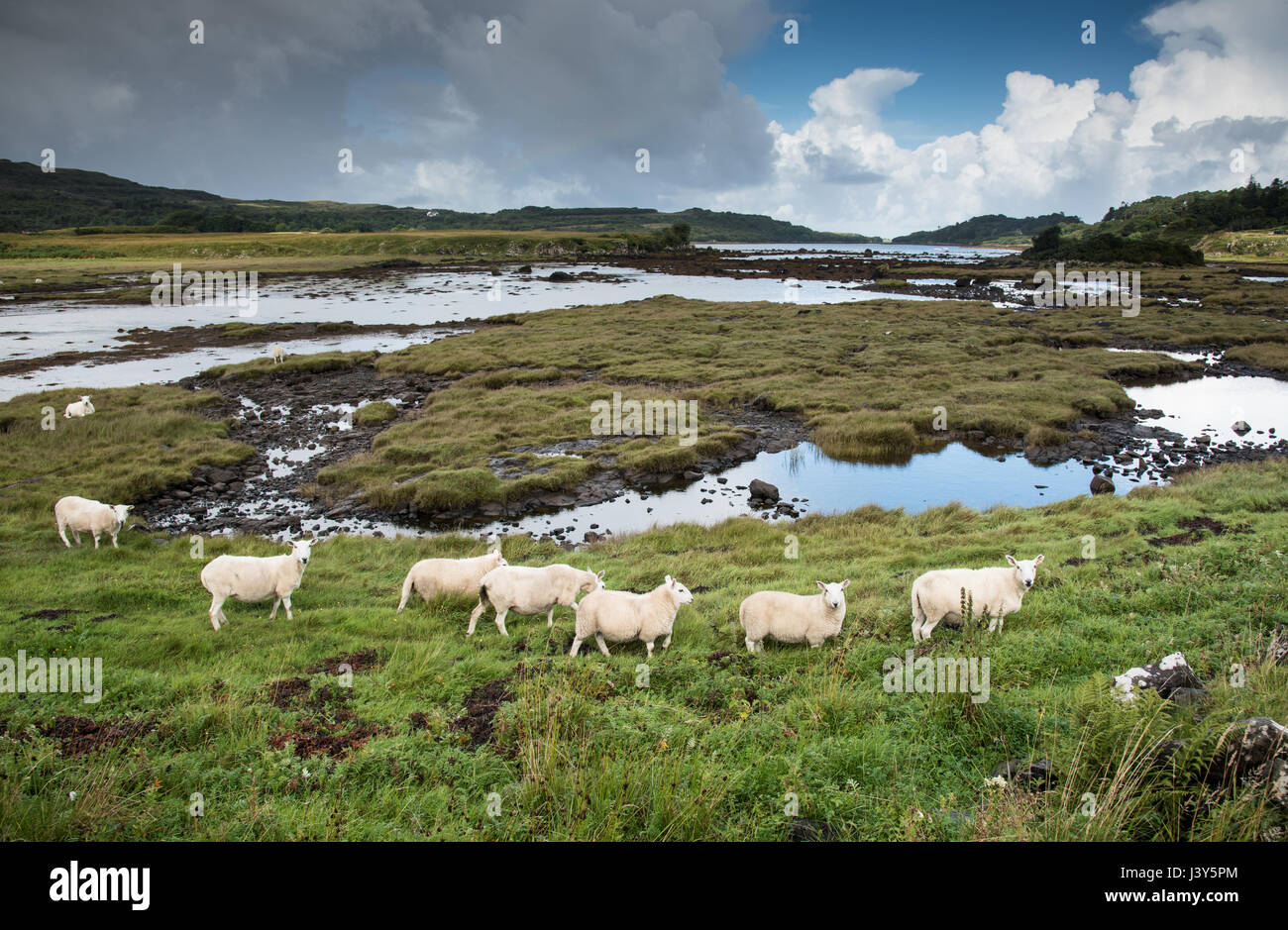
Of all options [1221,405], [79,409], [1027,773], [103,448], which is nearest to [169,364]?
[79,409]

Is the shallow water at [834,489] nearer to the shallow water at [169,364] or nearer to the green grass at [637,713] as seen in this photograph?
the green grass at [637,713]

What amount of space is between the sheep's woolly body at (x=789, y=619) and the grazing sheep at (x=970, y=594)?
5.05ft

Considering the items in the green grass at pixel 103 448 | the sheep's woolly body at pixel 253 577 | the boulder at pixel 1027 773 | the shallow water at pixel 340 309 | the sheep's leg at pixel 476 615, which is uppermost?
the shallow water at pixel 340 309

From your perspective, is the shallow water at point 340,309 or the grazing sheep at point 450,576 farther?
the shallow water at point 340,309

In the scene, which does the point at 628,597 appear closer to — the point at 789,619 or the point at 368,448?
the point at 789,619

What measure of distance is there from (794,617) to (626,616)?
111 inches

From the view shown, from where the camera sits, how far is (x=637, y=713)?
24.6 feet

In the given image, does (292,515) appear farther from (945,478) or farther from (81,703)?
(945,478)

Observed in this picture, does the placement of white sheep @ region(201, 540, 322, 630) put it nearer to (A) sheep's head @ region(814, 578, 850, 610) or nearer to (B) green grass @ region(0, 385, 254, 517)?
(A) sheep's head @ region(814, 578, 850, 610)

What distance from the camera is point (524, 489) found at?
23625 mm

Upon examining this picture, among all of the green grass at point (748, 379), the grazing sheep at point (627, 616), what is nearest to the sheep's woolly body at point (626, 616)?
the grazing sheep at point (627, 616)

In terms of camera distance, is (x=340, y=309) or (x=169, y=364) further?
(x=340, y=309)

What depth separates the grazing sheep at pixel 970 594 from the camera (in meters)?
10.6
